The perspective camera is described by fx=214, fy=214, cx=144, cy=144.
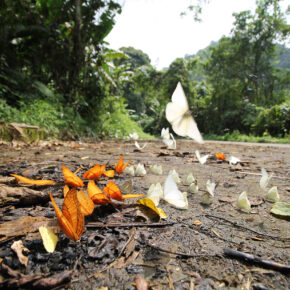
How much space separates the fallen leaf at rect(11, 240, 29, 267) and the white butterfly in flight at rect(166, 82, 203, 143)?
0.66 m

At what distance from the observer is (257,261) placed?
577mm

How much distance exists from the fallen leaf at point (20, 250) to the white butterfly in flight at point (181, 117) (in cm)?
66

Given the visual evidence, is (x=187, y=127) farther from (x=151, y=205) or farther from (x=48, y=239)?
(x=48, y=239)

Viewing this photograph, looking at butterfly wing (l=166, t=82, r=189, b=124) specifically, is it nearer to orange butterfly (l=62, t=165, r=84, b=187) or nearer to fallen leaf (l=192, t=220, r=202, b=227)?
fallen leaf (l=192, t=220, r=202, b=227)

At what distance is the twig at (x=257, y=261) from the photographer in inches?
21.7

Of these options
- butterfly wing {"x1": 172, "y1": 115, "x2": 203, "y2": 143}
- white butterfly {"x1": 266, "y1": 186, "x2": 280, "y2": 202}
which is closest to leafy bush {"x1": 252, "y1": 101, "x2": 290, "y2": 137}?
white butterfly {"x1": 266, "y1": 186, "x2": 280, "y2": 202}

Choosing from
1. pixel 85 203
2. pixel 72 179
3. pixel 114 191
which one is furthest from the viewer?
pixel 72 179

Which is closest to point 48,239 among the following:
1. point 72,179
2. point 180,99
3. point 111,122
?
point 72,179

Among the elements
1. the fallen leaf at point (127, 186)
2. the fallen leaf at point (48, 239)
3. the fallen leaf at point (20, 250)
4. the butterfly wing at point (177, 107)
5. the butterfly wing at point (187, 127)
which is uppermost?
the butterfly wing at point (177, 107)

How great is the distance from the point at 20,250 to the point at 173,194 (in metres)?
0.54

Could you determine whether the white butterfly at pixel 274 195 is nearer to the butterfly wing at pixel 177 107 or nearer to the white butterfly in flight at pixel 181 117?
the white butterfly in flight at pixel 181 117

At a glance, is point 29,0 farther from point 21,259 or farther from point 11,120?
point 21,259

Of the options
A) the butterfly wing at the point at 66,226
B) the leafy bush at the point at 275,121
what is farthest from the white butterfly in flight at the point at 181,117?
the leafy bush at the point at 275,121

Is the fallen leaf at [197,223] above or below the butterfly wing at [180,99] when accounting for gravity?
below
